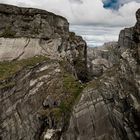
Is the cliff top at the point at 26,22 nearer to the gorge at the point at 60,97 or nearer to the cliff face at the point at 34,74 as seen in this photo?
the cliff face at the point at 34,74

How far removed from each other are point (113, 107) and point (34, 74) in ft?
48.2

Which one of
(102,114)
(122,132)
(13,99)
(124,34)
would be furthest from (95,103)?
(124,34)

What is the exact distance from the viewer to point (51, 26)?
232ft

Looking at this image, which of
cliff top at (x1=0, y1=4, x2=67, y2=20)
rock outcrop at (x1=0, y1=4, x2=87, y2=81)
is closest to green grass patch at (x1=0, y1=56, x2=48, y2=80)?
rock outcrop at (x1=0, y1=4, x2=87, y2=81)

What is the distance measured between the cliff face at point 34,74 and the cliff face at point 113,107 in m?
2.53

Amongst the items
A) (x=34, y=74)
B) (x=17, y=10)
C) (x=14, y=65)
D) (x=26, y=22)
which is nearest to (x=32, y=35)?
(x=26, y=22)

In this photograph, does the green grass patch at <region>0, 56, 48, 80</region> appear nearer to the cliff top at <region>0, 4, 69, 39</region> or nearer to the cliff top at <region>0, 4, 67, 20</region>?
the cliff top at <region>0, 4, 69, 39</region>

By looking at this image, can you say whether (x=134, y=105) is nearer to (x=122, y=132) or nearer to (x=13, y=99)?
(x=122, y=132)

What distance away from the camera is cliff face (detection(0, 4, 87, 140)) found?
164ft

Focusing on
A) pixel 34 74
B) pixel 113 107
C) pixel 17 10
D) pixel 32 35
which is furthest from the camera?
pixel 17 10

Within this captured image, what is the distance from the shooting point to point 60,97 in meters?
51.6

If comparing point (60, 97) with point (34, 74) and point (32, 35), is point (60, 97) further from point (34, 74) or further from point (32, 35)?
point (32, 35)

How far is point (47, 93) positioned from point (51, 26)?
2117cm

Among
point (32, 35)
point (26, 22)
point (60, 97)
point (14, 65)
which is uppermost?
point (26, 22)
